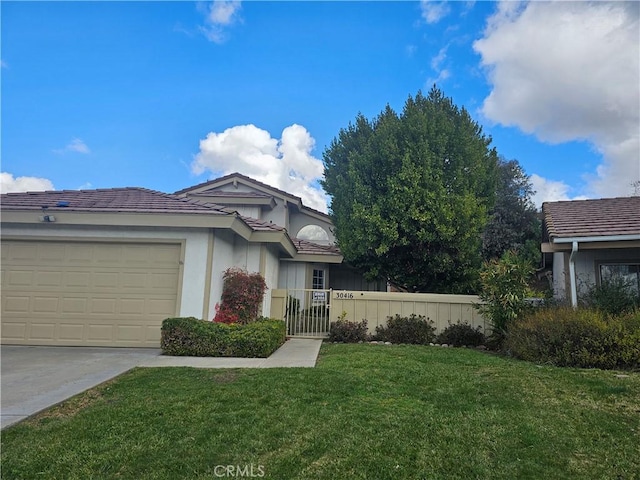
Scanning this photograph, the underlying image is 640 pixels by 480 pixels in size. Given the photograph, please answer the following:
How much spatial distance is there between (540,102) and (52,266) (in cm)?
1628

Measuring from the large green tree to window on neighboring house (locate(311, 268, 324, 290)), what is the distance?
2.18m

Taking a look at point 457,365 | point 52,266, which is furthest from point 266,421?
point 52,266

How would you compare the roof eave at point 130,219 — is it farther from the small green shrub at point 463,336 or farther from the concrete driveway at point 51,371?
the small green shrub at point 463,336

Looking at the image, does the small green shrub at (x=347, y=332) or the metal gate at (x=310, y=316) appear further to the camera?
the metal gate at (x=310, y=316)

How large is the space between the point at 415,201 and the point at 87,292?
9.68 m

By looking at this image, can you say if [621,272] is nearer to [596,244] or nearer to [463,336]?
[596,244]

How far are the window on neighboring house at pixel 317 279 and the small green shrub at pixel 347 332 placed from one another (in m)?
4.50

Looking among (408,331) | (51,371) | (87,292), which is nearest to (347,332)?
(408,331)

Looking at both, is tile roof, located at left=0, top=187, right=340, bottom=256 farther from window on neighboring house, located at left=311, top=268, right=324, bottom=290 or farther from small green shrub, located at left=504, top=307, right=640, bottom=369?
small green shrub, located at left=504, top=307, right=640, bottom=369

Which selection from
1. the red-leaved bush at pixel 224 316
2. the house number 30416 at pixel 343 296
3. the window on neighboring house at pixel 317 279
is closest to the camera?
the red-leaved bush at pixel 224 316

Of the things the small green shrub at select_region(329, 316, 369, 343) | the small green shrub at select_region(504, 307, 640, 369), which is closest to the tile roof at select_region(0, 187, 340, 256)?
the small green shrub at select_region(329, 316, 369, 343)

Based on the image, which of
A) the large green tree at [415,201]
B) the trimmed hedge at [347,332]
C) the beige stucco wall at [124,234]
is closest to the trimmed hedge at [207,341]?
the beige stucco wall at [124,234]

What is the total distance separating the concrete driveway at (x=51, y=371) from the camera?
463 centimetres

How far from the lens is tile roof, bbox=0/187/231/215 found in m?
8.86
